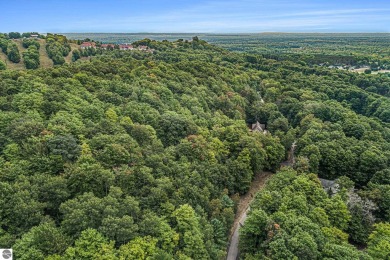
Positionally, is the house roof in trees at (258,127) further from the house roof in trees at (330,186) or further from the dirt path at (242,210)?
the house roof in trees at (330,186)

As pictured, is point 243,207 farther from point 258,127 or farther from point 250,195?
point 258,127

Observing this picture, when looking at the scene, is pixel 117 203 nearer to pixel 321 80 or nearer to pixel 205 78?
pixel 205 78

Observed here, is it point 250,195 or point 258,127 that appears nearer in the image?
point 250,195

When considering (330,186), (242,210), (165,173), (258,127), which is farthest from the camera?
(258,127)

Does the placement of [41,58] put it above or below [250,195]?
above

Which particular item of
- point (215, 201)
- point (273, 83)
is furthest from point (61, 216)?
point (273, 83)

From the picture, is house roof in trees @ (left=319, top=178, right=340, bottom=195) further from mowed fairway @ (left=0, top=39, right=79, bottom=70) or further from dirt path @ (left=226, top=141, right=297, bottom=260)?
mowed fairway @ (left=0, top=39, right=79, bottom=70)
